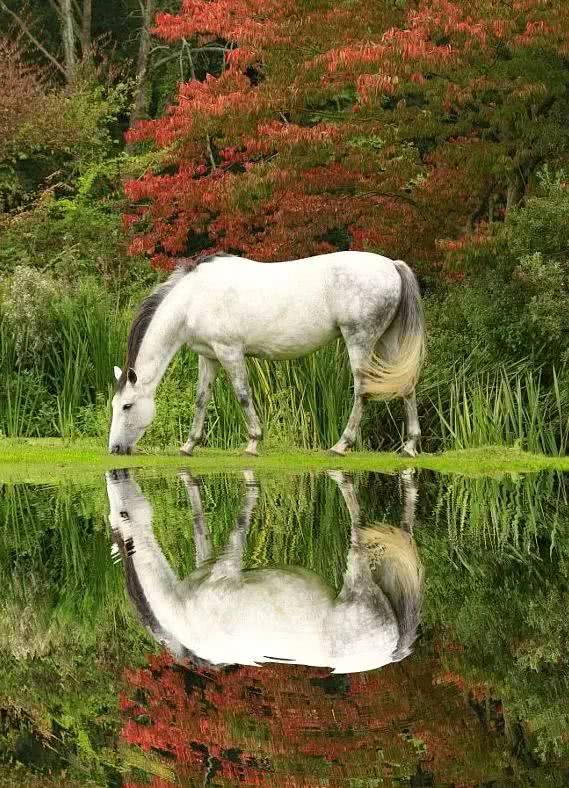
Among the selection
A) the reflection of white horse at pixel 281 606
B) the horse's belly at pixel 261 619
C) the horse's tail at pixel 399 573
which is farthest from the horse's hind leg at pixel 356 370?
the horse's belly at pixel 261 619

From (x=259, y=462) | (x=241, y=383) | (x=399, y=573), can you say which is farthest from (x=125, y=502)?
(x=399, y=573)

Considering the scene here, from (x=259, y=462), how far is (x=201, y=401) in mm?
1079

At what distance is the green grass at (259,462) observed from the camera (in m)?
12.1

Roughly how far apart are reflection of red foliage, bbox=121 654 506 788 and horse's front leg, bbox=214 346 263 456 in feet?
27.8

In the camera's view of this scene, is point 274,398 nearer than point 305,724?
No

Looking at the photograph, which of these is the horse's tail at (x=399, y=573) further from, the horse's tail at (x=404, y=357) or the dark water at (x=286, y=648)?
the horse's tail at (x=404, y=357)

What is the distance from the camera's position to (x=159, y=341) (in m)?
12.9

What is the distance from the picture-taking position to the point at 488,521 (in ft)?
28.5

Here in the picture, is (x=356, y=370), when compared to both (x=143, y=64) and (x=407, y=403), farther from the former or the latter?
(x=143, y=64)

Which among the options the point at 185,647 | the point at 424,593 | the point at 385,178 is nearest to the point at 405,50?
the point at 385,178

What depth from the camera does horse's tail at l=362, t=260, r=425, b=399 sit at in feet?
42.0

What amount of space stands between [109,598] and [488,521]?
3.38 metres

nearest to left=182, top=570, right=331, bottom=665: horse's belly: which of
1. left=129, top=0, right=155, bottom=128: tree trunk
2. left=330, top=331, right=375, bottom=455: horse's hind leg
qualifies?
left=330, top=331, right=375, bottom=455: horse's hind leg

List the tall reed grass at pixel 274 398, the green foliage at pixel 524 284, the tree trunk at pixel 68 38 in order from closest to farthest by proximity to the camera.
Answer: the green foliage at pixel 524 284
the tall reed grass at pixel 274 398
the tree trunk at pixel 68 38
